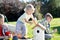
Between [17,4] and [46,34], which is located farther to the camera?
[17,4]

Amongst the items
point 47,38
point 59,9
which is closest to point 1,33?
point 47,38

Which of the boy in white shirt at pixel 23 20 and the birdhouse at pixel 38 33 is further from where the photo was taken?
the boy in white shirt at pixel 23 20

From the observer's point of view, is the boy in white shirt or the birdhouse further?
the boy in white shirt

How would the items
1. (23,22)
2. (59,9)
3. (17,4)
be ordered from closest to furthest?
(23,22) < (17,4) < (59,9)

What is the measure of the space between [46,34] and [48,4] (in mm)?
27066

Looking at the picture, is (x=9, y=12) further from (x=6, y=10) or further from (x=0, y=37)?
(x=0, y=37)

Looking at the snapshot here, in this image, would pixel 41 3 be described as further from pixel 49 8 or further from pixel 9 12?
pixel 9 12

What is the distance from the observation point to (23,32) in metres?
7.25

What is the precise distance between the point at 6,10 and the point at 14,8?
1.15 m

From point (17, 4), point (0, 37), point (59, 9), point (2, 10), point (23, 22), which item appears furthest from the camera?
point (59, 9)

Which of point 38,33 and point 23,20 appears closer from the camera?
point 38,33

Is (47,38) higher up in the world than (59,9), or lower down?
lower down

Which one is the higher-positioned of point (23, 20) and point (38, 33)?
point (23, 20)

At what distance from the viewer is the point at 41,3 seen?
34.5 meters
